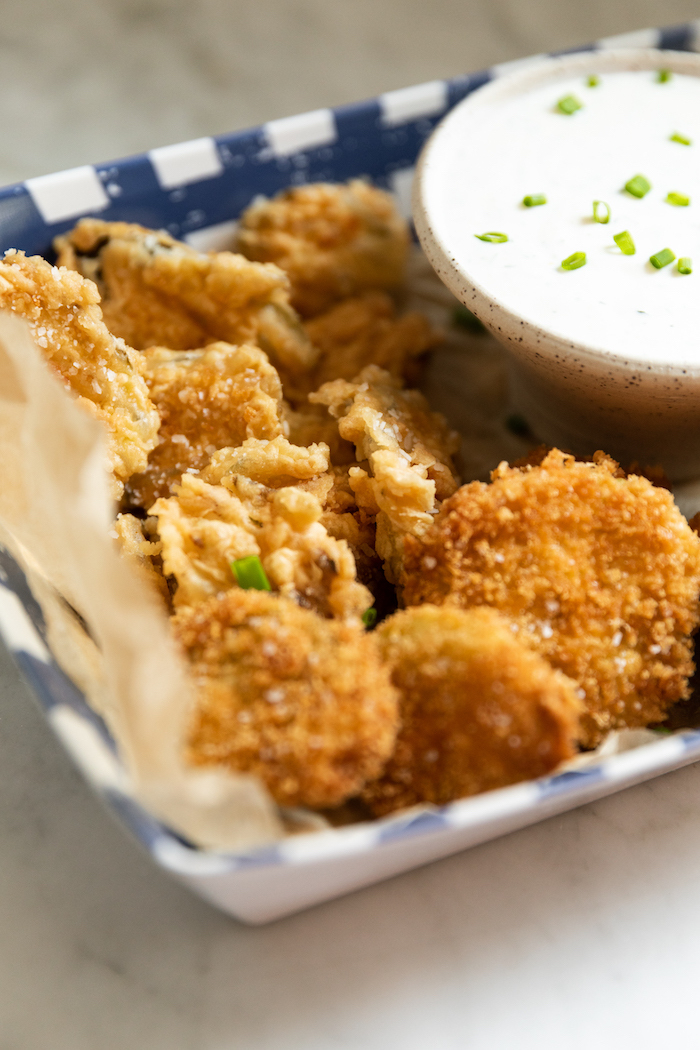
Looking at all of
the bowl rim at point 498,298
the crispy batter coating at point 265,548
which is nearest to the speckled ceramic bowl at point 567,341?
the bowl rim at point 498,298

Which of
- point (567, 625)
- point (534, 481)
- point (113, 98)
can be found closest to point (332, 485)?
point (534, 481)

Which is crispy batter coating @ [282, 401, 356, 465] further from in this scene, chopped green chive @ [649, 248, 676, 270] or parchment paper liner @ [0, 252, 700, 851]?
chopped green chive @ [649, 248, 676, 270]

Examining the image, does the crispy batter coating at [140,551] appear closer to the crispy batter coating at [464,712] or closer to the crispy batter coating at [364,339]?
the crispy batter coating at [464,712]

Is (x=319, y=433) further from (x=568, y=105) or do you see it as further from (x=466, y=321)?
(x=568, y=105)

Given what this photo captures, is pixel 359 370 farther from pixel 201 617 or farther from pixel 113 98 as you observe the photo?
pixel 113 98

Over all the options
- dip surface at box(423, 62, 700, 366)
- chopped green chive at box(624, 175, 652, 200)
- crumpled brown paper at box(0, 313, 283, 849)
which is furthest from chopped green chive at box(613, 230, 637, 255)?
crumpled brown paper at box(0, 313, 283, 849)
